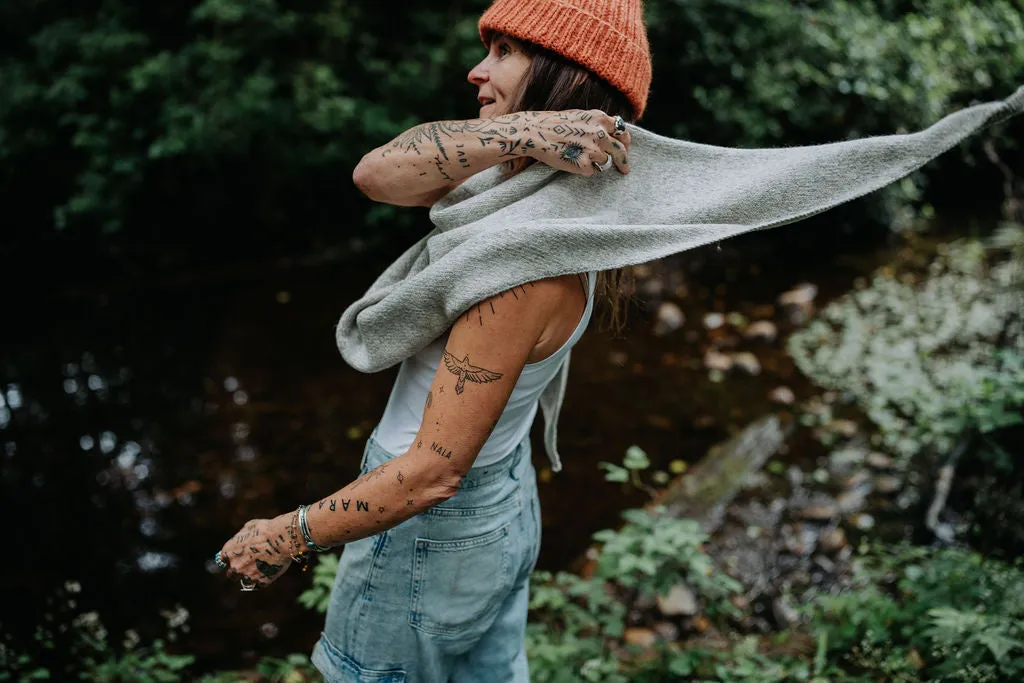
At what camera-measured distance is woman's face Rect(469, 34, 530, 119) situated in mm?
1286

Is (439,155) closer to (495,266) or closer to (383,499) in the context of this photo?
(495,266)

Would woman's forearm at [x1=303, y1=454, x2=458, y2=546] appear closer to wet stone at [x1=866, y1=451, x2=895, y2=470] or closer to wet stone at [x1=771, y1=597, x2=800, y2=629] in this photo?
wet stone at [x1=771, y1=597, x2=800, y2=629]

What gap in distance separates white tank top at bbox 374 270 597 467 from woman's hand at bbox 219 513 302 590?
0.23m

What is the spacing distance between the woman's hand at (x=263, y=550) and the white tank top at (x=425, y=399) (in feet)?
0.75

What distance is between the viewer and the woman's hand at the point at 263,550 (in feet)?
4.22

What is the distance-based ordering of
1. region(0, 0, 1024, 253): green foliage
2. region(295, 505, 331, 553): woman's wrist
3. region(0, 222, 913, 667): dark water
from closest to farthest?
1. region(295, 505, 331, 553): woman's wrist
2. region(0, 222, 913, 667): dark water
3. region(0, 0, 1024, 253): green foliage

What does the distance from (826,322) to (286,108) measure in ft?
12.6

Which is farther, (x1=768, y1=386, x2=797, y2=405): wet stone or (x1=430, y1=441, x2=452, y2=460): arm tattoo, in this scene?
(x1=768, y1=386, x2=797, y2=405): wet stone

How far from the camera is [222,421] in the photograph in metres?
4.23

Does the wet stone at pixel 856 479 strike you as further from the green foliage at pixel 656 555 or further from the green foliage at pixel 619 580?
the green foliage at pixel 656 555

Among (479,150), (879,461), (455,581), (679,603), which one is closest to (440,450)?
(455,581)

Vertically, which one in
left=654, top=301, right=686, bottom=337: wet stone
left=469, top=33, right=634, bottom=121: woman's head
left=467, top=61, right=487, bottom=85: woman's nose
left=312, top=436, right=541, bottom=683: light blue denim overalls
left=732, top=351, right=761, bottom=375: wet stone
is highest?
left=469, top=33, right=634, bottom=121: woman's head

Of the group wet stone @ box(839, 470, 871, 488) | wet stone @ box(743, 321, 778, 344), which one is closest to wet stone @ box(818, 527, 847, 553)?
wet stone @ box(839, 470, 871, 488)

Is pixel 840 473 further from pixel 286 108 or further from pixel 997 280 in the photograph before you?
pixel 286 108
